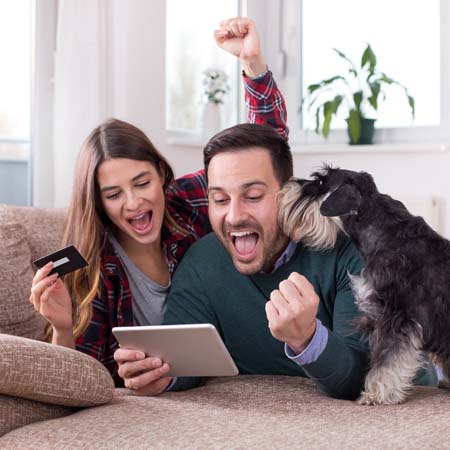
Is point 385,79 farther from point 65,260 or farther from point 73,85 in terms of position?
point 65,260

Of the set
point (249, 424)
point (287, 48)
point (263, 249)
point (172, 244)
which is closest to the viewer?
point (249, 424)

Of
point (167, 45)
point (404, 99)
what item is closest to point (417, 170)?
point (404, 99)

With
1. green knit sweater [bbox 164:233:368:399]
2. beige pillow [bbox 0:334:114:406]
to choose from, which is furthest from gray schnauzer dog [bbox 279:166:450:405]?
beige pillow [bbox 0:334:114:406]

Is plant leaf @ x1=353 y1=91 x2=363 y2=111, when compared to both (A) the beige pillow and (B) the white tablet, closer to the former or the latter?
(B) the white tablet

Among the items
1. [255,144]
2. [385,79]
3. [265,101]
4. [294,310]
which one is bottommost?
[294,310]

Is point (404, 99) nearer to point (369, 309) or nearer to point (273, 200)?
point (273, 200)

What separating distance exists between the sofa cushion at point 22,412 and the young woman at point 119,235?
1.19ft

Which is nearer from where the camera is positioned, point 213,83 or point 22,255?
point 22,255

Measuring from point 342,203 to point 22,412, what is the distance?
0.82m

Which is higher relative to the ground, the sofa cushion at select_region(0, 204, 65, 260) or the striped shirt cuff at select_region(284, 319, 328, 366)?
the sofa cushion at select_region(0, 204, 65, 260)

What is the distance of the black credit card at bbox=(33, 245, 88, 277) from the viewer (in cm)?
184

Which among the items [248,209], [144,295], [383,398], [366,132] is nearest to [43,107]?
[144,295]

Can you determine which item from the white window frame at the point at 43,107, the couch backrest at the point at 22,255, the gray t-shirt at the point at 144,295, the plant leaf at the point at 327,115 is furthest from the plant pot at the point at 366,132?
the gray t-shirt at the point at 144,295

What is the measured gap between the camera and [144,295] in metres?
2.29
